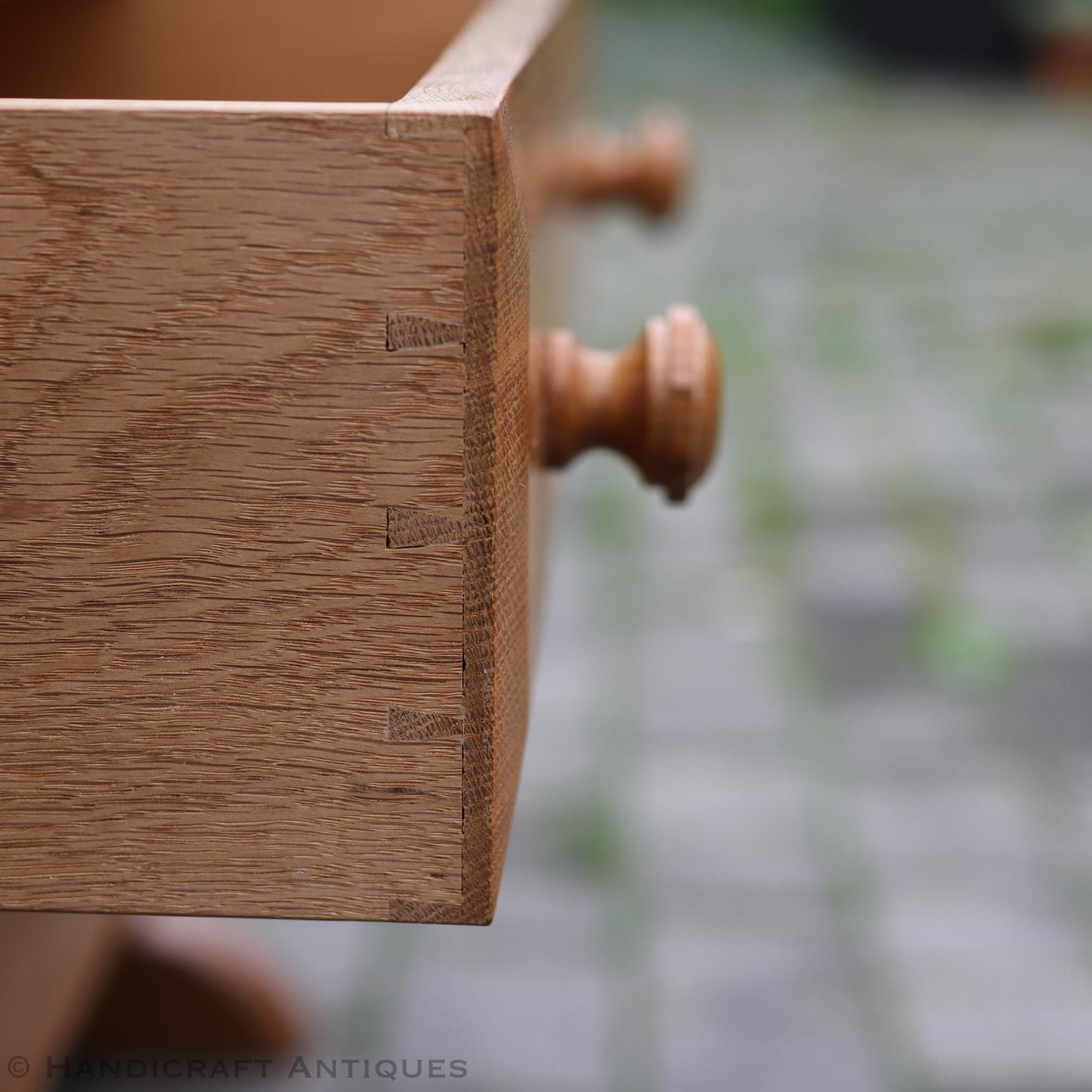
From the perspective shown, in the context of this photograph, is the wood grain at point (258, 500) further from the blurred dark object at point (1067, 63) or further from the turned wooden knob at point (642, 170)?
the blurred dark object at point (1067, 63)

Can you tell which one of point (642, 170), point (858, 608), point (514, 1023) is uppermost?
point (642, 170)

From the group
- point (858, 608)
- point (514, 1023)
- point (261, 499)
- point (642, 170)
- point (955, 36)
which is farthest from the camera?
point (955, 36)

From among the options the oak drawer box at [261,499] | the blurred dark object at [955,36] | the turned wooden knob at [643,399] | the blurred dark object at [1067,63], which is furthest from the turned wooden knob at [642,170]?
the blurred dark object at [955,36]

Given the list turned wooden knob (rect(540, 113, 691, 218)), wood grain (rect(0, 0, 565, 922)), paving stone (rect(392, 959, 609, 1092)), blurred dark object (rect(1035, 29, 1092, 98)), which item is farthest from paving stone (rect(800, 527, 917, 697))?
blurred dark object (rect(1035, 29, 1092, 98))

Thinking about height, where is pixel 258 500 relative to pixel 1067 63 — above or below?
above

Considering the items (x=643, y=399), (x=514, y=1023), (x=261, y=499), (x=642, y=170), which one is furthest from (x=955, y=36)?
(x=261, y=499)

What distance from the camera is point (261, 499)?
48 cm

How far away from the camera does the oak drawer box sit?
1.51 ft

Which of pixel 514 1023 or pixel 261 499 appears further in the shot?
pixel 514 1023

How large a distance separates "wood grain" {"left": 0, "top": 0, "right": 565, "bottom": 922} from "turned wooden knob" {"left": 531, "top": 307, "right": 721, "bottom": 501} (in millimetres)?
109

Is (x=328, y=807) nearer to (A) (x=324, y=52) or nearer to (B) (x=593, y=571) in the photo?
(A) (x=324, y=52)

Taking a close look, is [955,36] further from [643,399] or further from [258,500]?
[258,500]

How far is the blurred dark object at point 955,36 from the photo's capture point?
262 inches

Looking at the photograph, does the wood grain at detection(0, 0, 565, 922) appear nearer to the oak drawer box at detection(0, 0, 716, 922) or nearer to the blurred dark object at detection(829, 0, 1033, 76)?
the oak drawer box at detection(0, 0, 716, 922)
